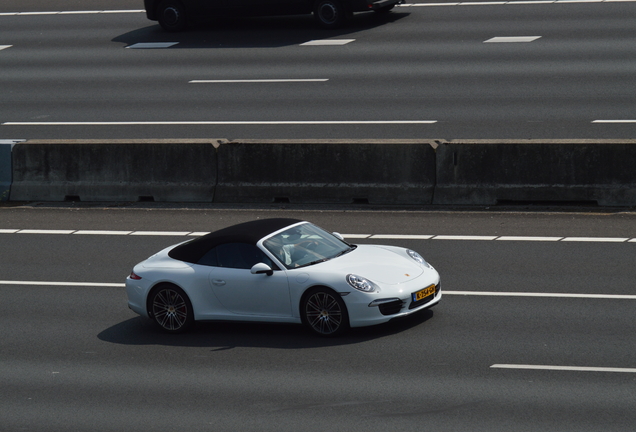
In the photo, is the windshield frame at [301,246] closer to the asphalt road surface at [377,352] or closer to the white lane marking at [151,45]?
the asphalt road surface at [377,352]

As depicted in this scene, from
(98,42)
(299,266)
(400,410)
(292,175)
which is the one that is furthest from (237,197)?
(98,42)

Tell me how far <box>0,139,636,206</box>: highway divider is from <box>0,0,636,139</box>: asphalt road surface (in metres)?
1.93

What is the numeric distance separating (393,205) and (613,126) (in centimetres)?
469

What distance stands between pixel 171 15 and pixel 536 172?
1509 centimetres

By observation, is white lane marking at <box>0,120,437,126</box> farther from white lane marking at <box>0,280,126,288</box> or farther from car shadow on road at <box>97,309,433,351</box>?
car shadow on road at <box>97,309,433,351</box>

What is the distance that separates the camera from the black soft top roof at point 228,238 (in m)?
10.6

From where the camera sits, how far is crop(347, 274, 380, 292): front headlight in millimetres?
9864

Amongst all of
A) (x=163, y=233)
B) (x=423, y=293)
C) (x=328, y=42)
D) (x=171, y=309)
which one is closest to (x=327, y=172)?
(x=163, y=233)

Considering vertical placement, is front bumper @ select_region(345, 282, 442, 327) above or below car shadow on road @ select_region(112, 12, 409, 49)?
below

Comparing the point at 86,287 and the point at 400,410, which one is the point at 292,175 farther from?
the point at 400,410

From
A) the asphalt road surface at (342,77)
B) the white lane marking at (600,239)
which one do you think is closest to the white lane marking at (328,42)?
the asphalt road surface at (342,77)

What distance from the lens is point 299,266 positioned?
10320 millimetres

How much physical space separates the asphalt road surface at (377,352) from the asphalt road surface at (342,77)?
179 inches

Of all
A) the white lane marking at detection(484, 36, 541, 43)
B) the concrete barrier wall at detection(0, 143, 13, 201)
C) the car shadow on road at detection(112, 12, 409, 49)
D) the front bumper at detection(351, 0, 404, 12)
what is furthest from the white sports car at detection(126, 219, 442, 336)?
the front bumper at detection(351, 0, 404, 12)
